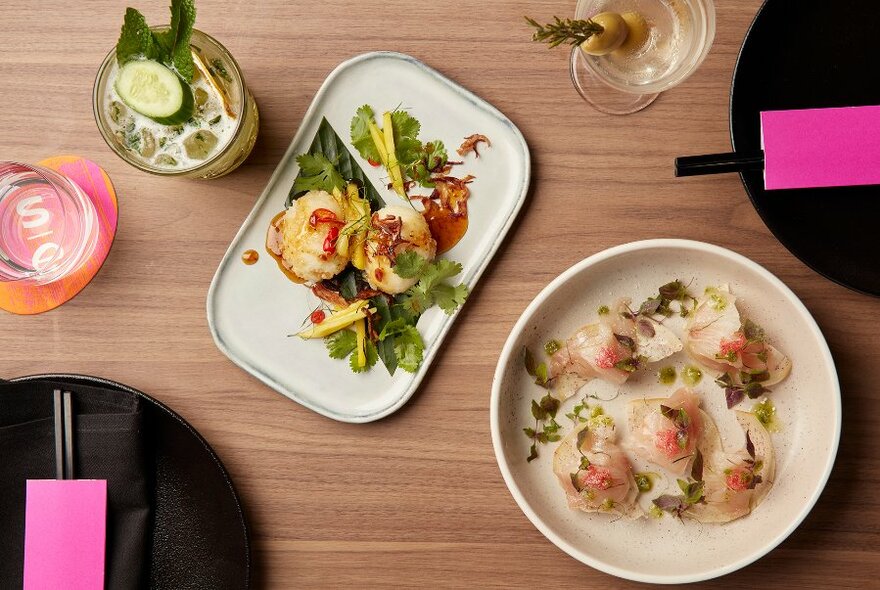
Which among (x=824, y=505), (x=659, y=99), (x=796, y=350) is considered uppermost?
(x=659, y=99)

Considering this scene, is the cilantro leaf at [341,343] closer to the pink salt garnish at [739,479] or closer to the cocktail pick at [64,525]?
the cocktail pick at [64,525]

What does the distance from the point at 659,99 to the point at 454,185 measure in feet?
1.27

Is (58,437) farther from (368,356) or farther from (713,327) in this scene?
(713,327)

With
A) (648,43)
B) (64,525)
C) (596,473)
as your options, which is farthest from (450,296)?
(64,525)

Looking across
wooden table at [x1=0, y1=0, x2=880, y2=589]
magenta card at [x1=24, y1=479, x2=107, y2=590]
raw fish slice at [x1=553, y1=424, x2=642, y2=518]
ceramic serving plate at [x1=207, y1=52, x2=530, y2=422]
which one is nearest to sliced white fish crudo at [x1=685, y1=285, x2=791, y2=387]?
wooden table at [x1=0, y1=0, x2=880, y2=589]

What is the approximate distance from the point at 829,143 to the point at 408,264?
0.71 m

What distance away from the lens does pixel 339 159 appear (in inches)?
49.8

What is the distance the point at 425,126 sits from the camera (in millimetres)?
1260

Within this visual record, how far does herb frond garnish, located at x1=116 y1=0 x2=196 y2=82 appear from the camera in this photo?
1.10 metres

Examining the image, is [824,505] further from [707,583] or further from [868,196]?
[868,196]

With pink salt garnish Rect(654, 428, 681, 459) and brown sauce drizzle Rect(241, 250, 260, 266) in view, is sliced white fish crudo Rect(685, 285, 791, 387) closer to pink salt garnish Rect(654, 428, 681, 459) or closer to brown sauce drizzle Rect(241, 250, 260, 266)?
pink salt garnish Rect(654, 428, 681, 459)

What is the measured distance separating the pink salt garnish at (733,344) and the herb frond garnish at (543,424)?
297 mm

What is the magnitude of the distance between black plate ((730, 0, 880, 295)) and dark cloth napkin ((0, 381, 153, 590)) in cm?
114

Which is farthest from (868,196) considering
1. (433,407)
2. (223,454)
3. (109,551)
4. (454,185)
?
(109,551)
